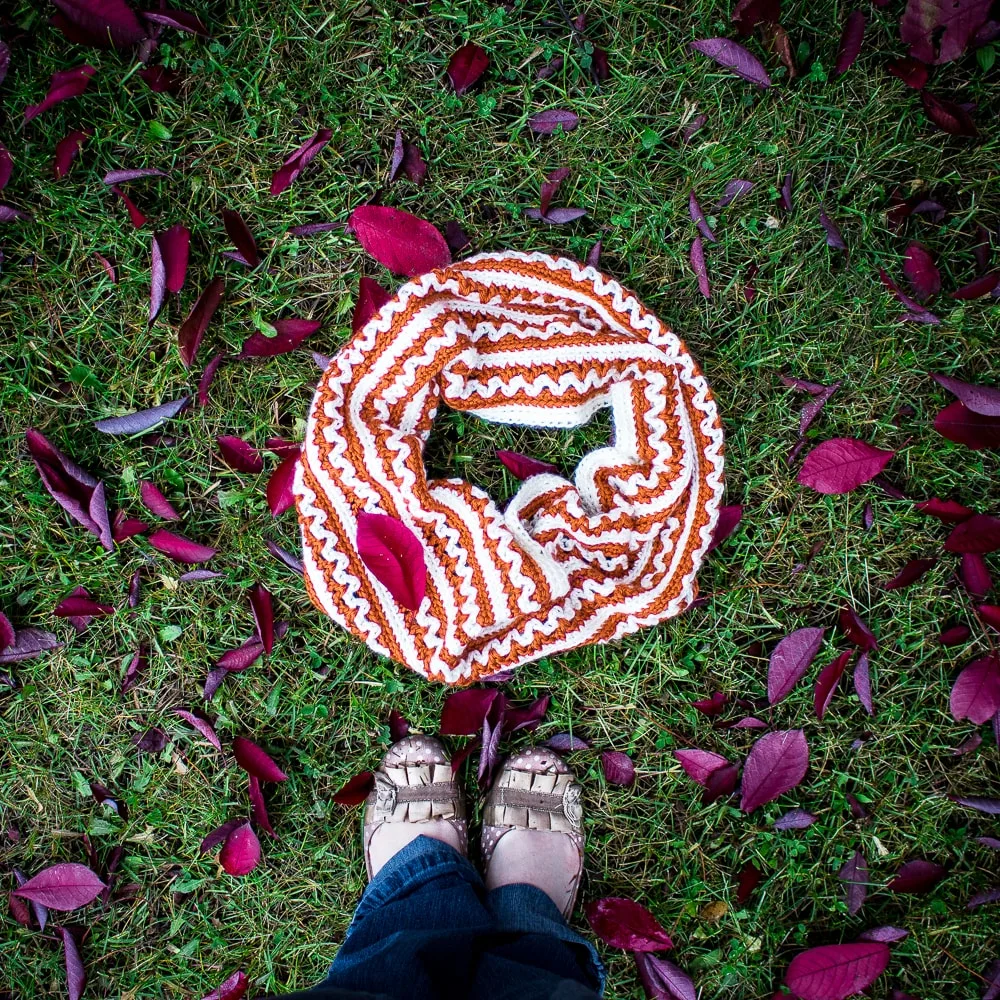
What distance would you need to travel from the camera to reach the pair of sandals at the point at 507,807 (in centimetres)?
162

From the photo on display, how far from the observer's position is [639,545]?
1579 millimetres

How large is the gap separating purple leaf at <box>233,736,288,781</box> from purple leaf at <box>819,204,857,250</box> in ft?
5.55

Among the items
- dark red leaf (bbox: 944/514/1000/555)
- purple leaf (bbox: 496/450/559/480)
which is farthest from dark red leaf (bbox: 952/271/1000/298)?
purple leaf (bbox: 496/450/559/480)

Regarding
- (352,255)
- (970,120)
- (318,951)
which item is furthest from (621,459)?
(318,951)

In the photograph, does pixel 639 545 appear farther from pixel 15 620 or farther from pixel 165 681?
pixel 15 620

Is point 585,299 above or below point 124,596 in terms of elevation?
above

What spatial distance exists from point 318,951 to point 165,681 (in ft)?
2.28

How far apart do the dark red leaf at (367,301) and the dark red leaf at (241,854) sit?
44.8 inches

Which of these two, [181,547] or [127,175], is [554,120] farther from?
[181,547]

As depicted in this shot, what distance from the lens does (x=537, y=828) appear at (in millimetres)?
1621

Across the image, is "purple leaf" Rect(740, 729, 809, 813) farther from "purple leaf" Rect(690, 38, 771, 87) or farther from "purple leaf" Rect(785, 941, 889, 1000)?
"purple leaf" Rect(690, 38, 771, 87)

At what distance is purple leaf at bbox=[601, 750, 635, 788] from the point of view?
1653mm

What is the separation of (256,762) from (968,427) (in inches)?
68.5

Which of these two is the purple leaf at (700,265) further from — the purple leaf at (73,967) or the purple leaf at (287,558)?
the purple leaf at (73,967)
